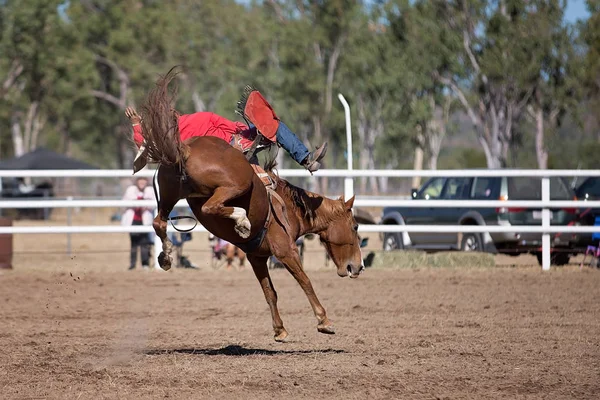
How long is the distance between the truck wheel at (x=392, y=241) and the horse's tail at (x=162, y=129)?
35.4 ft

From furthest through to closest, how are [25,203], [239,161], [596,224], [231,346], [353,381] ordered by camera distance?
[596,224] → [25,203] → [231,346] → [239,161] → [353,381]

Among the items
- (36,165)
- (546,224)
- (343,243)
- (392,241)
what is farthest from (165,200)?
(36,165)

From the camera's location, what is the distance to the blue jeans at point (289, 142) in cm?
809

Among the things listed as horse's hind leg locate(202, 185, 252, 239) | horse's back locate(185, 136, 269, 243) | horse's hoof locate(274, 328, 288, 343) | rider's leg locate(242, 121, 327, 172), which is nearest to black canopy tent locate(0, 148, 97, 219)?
rider's leg locate(242, 121, 327, 172)

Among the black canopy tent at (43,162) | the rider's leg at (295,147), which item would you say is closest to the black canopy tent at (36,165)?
the black canopy tent at (43,162)

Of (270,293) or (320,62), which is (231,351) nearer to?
(270,293)

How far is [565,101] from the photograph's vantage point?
4756 cm

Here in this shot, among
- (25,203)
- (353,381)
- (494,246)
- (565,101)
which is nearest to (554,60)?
(565,101)

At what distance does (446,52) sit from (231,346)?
41.2 m

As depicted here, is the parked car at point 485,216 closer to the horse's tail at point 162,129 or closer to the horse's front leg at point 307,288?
the horse's front leg at point 307,288

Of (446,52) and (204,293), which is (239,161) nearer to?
(204,293)

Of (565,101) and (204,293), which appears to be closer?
(204,293)

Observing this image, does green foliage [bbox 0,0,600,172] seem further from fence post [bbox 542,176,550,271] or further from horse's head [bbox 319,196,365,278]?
horse's head [bbox 319,196,365,278]

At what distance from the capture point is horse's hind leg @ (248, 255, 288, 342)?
320 inches
